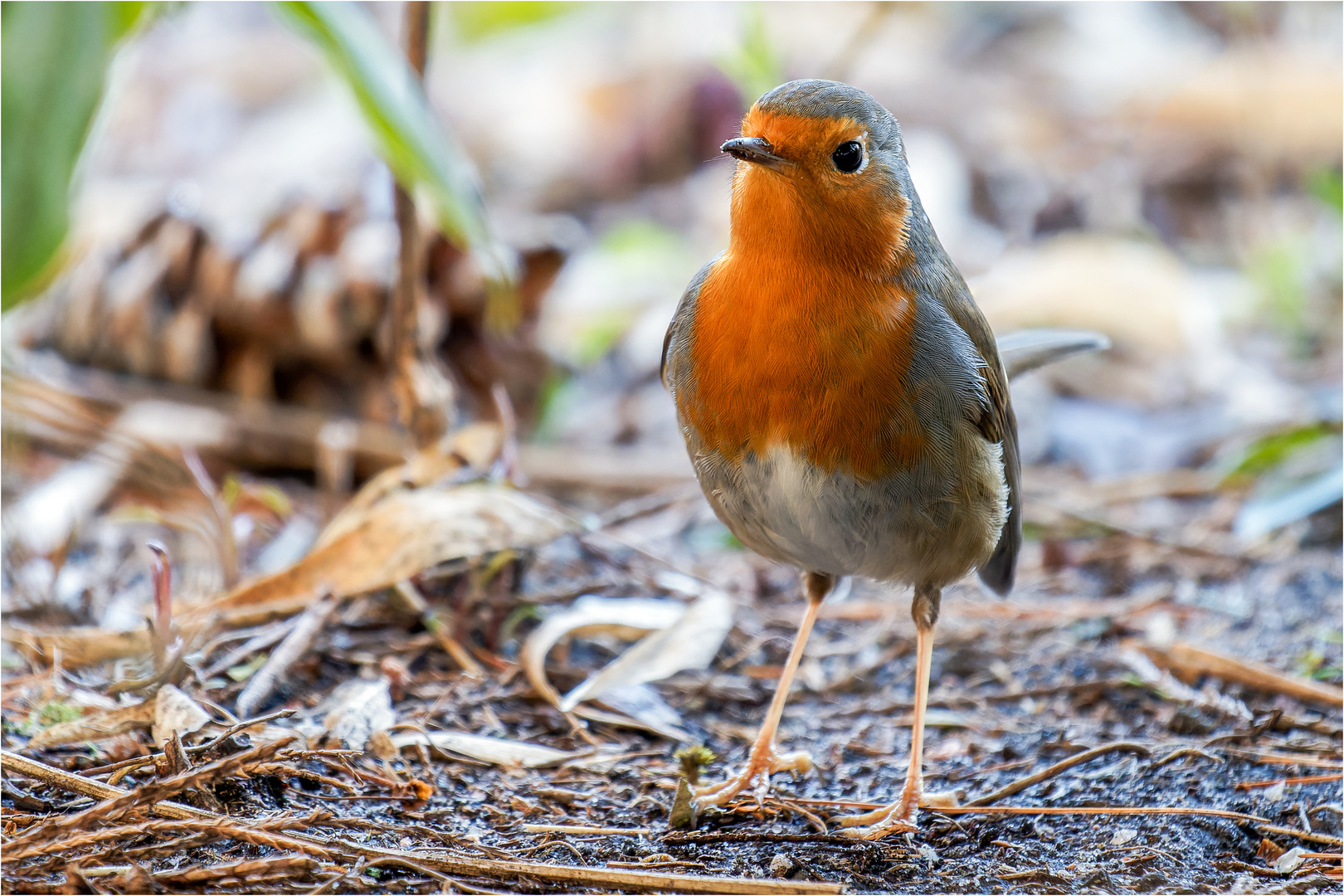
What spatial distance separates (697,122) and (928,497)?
5.23 m

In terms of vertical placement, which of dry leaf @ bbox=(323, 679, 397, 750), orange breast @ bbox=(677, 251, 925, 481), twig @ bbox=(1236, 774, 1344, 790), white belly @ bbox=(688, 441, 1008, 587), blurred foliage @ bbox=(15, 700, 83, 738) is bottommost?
twig @ bbox=(1236, 774, 1344, 790)

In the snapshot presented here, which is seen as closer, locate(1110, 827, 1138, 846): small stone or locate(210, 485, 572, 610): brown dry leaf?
locate(1110, 827, 1138, 846): small stone

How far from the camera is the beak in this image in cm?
209

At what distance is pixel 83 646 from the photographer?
2436 millimetres

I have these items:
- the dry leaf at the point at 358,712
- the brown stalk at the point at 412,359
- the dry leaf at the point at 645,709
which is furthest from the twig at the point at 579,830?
the brown stalk at the point at 412,359

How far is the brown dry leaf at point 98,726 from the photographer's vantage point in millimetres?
2051

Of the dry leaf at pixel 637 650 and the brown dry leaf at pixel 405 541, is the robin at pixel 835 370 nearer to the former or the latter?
the dry leaf at pixel 637 650

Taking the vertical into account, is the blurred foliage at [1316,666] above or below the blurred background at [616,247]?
below

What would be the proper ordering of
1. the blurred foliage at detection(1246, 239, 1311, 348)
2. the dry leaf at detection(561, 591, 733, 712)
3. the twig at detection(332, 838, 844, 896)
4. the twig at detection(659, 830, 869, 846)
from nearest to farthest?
the twig at detection(332, 838, 844, 896)
the twig at detection(659, 830, 869, 846)
the dry leaf at detection(561, 591, 733, 712)
the blurred foliage at detection(1246, 239, 1311, 348)

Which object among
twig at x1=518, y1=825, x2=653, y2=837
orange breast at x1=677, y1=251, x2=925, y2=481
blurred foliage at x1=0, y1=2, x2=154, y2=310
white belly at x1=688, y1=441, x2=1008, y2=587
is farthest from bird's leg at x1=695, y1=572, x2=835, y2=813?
blurred foliage at x1=0, y1=2, x2=154, y2=310

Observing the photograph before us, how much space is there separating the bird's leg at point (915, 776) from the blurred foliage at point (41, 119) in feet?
5.20

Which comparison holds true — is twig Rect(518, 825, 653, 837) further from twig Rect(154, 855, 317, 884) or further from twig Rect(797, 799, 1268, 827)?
twig Rect(797, 799, 1268, 827)

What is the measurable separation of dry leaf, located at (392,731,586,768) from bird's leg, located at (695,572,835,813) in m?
0.30

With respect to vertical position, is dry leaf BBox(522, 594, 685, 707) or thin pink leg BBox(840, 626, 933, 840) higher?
dry leaf BBox(522, 594, 685, 707)
